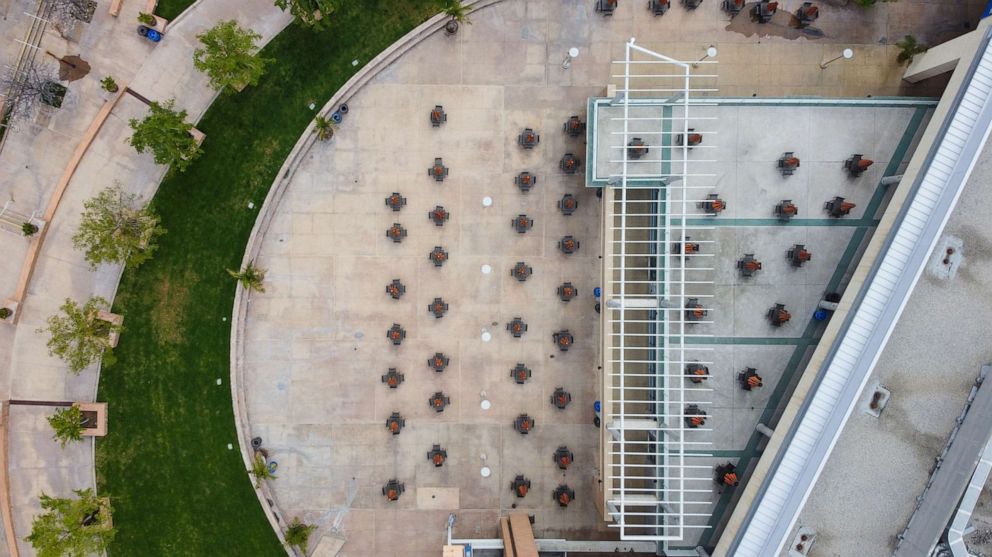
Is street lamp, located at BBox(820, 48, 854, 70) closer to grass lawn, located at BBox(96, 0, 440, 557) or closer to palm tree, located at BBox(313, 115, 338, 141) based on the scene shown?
grass lawn, located at BBox(96, 0, 440, 557)

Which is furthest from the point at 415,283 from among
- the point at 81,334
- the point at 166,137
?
the point at 81,334

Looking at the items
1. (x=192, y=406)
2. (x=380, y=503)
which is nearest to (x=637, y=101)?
(x=380, y=503)

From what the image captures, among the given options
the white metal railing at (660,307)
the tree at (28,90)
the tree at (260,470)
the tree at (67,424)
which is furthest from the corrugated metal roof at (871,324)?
the tree at (28,90)

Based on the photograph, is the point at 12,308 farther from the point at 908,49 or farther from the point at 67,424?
the point at 908,49

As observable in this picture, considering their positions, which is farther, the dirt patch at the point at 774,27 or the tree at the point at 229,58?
the dirt patch at the point at 774,27

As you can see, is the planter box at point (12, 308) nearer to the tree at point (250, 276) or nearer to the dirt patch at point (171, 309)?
the dirt patch at point (171, 309)

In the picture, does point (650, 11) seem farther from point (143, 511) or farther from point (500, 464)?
point (143, 511)
